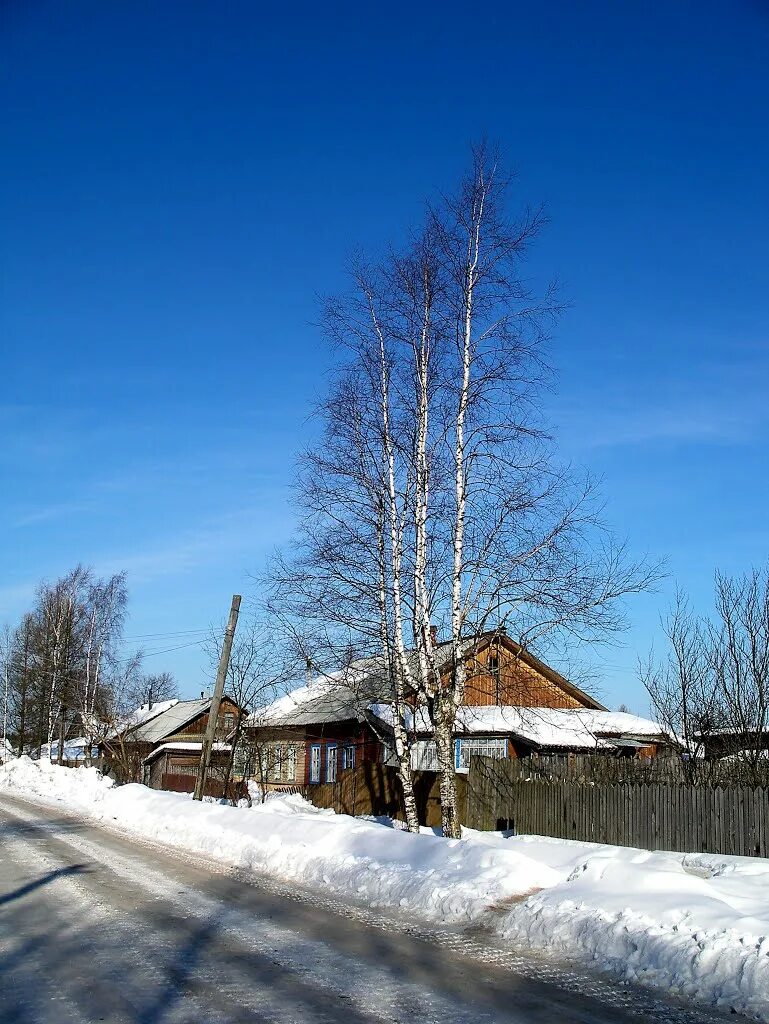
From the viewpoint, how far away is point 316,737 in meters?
42.8

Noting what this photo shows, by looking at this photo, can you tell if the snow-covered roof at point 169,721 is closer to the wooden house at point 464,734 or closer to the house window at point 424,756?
the wooden house at point 464,734

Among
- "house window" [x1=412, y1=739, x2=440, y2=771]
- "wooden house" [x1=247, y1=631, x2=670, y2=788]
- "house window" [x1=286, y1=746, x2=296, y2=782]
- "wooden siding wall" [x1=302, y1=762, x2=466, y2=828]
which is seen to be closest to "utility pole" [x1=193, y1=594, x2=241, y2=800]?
"wooden house" [x1=247, y1=631, x2=670, y2=788]

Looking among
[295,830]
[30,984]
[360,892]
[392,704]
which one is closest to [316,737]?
[392,704]

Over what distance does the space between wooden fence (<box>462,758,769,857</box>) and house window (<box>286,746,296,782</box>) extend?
21704 mm

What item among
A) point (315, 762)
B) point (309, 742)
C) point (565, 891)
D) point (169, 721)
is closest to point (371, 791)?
point (315, 762)

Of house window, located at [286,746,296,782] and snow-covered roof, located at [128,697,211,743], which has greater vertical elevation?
snow-covered roof, located at [128,697,211,743]

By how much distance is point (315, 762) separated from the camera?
43750mm

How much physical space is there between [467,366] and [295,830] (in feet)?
30.5

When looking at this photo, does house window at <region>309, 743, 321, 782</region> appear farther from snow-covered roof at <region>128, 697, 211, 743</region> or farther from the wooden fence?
the wooden fence

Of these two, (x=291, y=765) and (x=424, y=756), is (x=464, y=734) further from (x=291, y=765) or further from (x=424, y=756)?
(x=291, y=765)

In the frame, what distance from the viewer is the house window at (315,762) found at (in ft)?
142

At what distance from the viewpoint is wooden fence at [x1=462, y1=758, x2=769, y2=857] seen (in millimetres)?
17906

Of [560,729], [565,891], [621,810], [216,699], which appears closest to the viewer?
[565,891]

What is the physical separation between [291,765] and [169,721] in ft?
64.9
